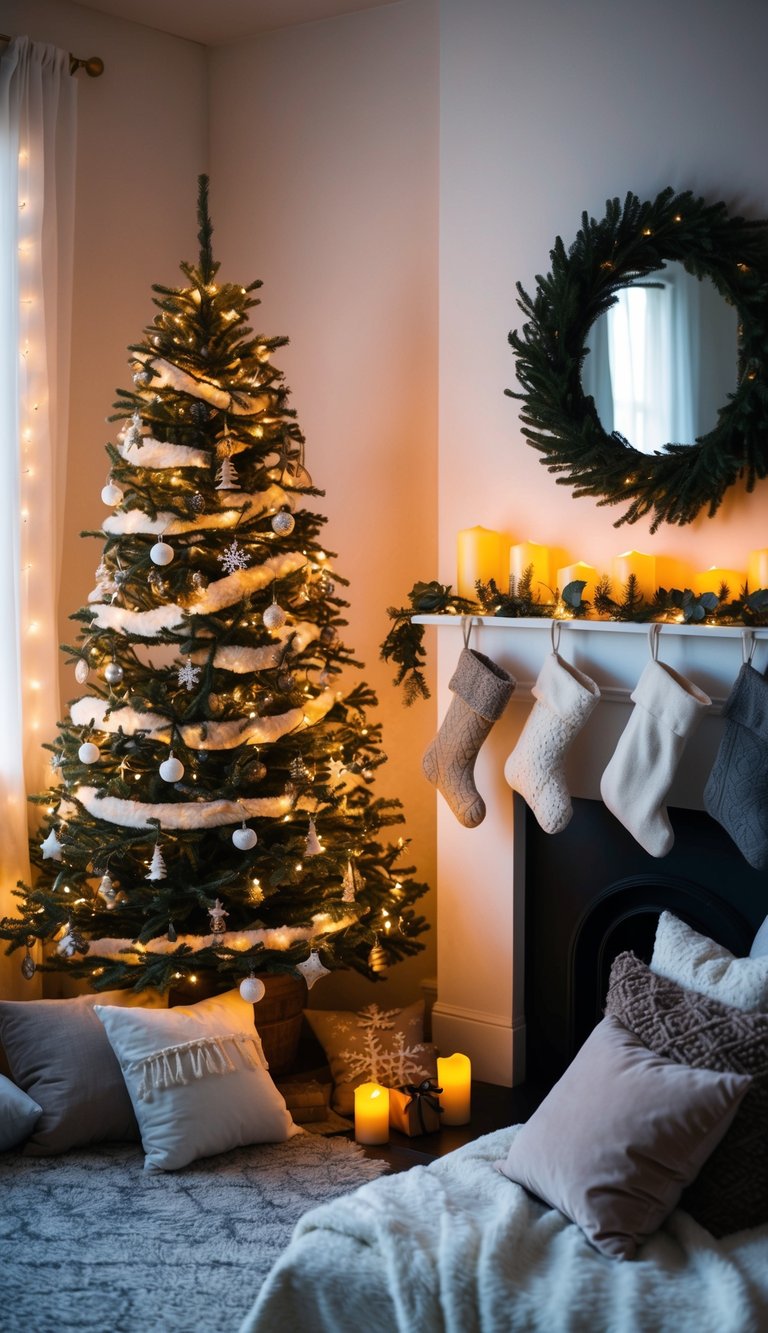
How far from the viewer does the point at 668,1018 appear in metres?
2.14

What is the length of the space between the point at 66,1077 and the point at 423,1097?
2.70 ft

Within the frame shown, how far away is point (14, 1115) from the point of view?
104 inches

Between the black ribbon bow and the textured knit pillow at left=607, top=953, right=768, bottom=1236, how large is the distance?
0.84m

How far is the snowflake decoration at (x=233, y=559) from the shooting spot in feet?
9.14

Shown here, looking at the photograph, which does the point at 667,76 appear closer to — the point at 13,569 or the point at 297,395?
the point at 297,395

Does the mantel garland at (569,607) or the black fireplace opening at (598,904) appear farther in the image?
the black fireplace opening at (598,904)

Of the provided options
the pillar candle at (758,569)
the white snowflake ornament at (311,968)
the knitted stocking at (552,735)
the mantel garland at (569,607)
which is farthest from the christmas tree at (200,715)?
the pillar candle at (758,569)

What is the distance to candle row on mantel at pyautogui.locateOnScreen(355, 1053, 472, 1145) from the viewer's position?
2.81m

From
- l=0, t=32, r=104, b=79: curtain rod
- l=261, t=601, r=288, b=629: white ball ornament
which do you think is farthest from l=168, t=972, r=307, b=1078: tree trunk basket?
l=0, t=32, r=104, b=79: curtain rod

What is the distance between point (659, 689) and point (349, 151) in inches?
75.7

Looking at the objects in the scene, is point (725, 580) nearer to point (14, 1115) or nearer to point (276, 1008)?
point (276, 1008)

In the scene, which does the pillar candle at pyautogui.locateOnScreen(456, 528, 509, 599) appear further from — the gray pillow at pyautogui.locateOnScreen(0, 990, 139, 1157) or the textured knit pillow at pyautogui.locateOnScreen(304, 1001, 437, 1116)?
the gray pillow at pyautogui.locateOnScreen(0, 990, 139, 1157)

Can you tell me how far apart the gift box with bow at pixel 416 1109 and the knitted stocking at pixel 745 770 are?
3.13ft

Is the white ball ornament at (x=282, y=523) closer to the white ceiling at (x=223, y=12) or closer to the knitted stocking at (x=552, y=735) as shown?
the knitted stocking at (x=552, y=735)
